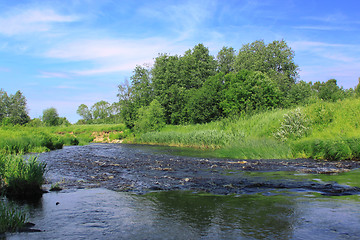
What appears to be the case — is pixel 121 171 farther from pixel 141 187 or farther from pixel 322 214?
pixel 322 214

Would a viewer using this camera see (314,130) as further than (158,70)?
No

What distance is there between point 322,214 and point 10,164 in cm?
940

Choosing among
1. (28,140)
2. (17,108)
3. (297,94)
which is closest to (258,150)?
(28,140)

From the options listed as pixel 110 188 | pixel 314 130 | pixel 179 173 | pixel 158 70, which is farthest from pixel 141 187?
pixel 158 70

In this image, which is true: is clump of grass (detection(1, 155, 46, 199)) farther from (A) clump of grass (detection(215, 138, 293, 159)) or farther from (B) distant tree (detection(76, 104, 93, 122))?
(B) distant tree (detection(76, 104, 93, 122))

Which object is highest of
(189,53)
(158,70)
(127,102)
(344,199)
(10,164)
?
(189,53)

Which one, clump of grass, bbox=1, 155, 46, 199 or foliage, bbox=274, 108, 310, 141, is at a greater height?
foliage, bbox=274, 108, 310, 141

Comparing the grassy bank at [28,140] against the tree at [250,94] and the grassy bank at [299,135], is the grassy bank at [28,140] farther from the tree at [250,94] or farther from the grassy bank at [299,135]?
the tree at [250,94]

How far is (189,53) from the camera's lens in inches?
2559

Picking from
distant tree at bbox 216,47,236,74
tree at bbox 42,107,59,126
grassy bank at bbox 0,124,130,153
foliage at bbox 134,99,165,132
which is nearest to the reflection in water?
grassy bank at bbox 0,124,130,153

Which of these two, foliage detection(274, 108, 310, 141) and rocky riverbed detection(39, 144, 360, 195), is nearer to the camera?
rocky riverbed detection(39, 144, 360, 195)

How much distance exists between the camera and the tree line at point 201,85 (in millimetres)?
47344

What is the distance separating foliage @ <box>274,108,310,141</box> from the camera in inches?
850

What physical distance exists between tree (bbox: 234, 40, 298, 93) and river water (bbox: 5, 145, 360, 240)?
53267mm
